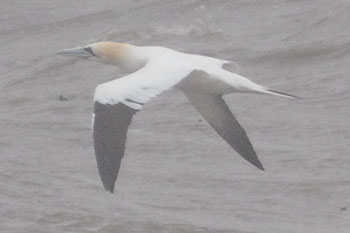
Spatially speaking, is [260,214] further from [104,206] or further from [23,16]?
[23,16]

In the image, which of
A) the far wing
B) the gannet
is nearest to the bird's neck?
the gannet

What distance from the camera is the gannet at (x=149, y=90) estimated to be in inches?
267

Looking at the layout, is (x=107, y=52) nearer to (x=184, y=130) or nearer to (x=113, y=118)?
(x=113, y=118)

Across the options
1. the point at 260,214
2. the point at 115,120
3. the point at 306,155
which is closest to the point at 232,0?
the point at 306,155

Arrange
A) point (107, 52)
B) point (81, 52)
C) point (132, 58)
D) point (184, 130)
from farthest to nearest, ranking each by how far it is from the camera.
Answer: point (184, 130), point (81, 52), point (107, 52), point (132, 58)

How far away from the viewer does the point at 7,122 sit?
10.3 metres

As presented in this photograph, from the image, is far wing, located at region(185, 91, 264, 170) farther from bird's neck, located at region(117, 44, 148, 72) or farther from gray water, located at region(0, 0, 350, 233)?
bird's neck, located at region(117, 44, 148, 72)

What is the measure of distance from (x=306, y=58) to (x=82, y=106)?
1.96 meters

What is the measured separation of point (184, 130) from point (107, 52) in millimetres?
1597

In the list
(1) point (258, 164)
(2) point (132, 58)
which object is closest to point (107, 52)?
(2) point (132, 58)

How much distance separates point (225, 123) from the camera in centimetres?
817

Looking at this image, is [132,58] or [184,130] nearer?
[132,58]

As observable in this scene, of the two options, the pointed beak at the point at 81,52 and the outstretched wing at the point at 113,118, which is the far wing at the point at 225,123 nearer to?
the pointed beak at the point at 81,52

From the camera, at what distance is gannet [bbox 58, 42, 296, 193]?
679 cm
